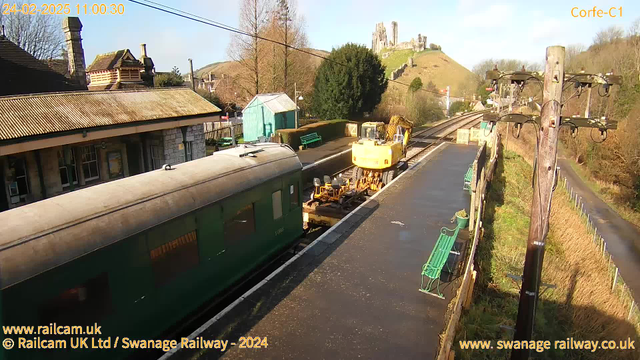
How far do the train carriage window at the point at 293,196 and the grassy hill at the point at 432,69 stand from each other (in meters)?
89.8

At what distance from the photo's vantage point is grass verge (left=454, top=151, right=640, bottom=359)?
8386 mm

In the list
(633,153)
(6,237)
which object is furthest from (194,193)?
(633,153)

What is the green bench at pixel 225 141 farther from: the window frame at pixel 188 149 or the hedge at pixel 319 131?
the window frame at pixel 188 149

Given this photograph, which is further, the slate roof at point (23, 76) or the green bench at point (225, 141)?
the green bench at point (225, 141)

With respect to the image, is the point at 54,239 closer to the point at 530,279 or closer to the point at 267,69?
the point at 530,279

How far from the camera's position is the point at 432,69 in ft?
402

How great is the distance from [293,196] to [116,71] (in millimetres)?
19258

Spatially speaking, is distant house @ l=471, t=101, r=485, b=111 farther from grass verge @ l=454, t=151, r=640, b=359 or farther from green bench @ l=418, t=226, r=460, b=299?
green bench @ l=418, t=226, r=460, b=299

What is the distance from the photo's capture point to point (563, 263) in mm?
13562

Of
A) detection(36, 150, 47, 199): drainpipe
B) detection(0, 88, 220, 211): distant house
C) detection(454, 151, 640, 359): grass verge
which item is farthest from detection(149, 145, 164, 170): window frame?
detection(454, 151, 640, 359): grass verge

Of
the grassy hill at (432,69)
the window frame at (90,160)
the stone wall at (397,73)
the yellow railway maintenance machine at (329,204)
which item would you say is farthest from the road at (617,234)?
the stone wall at (397,73)

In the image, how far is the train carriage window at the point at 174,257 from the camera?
6.64 meters

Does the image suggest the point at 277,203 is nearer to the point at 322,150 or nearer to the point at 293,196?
the point at 293,196

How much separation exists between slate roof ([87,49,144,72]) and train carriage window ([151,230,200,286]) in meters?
20.8
